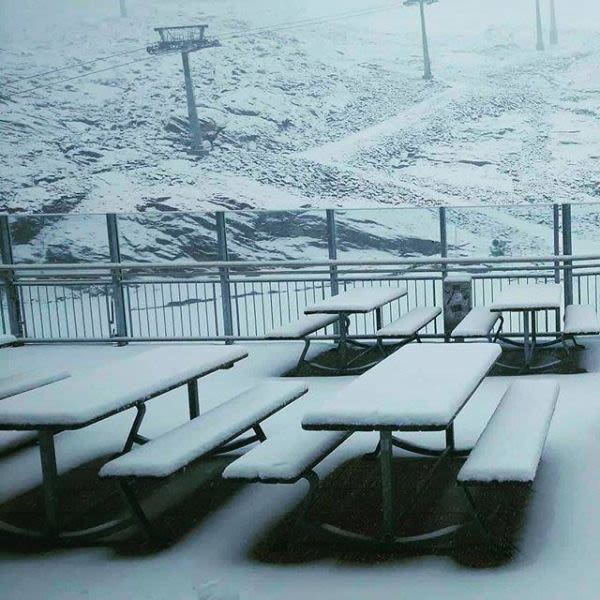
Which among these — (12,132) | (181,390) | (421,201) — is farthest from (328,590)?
(12,132)

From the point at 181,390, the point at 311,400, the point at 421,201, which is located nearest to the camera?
the point at 311,400

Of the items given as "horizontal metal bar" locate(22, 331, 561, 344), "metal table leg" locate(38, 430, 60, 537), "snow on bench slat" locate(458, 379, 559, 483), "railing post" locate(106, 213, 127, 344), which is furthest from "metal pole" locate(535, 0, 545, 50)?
"metal table leg" locate(38, 430, 60, 537)

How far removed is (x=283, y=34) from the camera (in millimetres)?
9344

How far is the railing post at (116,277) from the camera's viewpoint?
6504 mm

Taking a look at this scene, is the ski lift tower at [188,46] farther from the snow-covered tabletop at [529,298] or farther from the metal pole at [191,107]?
the snow-covered tabletop at [529,298]

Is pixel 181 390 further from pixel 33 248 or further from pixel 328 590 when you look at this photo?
pixel 33 248

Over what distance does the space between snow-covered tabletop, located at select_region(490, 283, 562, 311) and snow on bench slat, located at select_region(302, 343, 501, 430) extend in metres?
1.35

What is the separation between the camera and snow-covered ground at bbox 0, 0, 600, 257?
8.88 metres

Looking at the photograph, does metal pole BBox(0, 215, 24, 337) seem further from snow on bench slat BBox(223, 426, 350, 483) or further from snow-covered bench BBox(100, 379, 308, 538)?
snow on bench slat BBox(223, 426, 350, 483)

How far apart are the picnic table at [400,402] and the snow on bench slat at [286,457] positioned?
0.64 feet

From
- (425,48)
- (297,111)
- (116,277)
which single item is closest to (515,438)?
(116,277)

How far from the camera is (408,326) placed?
538 cm

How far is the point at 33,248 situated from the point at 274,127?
2.68 m

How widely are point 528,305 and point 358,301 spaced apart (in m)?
0.96
